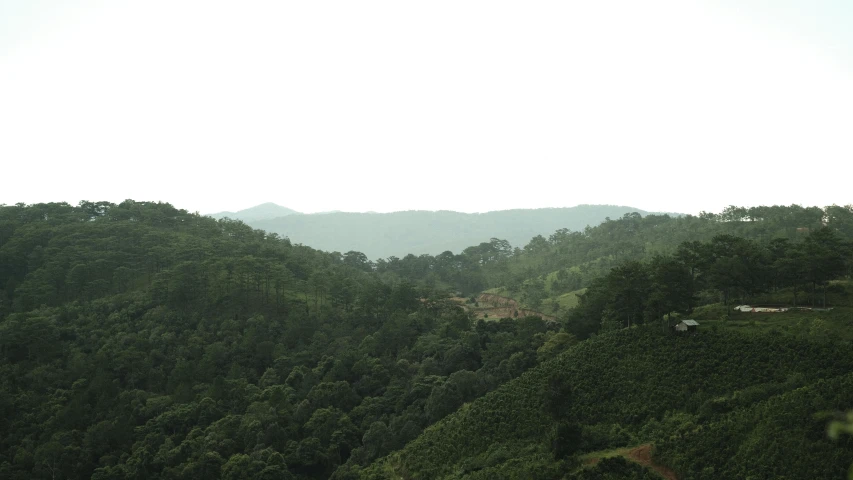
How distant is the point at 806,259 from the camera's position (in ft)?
82.7

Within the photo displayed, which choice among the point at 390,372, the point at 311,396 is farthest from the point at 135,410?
the point at 390,372

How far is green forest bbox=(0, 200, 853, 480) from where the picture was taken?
18391 mm

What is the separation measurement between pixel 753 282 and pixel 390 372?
18857mm

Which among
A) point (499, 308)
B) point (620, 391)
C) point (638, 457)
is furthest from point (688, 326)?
point (499, 308)

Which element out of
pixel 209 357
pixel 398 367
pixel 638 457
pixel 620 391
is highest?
pixel 620 391

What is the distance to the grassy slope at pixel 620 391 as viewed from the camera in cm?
1920

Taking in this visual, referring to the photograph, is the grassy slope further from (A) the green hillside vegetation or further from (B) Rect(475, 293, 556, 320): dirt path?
(B) Rect(475, 293, 556, 320): dirt path

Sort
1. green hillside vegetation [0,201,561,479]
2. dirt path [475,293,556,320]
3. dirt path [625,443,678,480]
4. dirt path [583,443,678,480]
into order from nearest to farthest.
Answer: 1. dirt path [625,443,678,480]
2. dirt path [583,443,678,480]
3. green hillside vegetation [0,201,561,479]
4. dirt path [475,293,556,320]

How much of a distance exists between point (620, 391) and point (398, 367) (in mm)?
14028

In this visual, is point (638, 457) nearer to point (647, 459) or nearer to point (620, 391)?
point (647, 459)

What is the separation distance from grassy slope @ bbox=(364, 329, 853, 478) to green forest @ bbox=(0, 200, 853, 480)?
86mm

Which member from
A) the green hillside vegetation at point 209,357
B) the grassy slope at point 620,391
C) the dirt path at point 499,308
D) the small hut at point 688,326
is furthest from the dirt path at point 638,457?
the dirt path at point 499,308

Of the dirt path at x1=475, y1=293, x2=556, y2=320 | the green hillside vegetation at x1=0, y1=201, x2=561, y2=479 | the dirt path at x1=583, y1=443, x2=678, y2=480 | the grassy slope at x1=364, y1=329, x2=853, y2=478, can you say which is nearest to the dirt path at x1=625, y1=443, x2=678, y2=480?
the dirt path at x1=583, y1=443, x2=678, y2=480

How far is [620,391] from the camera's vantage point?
22250 mm
